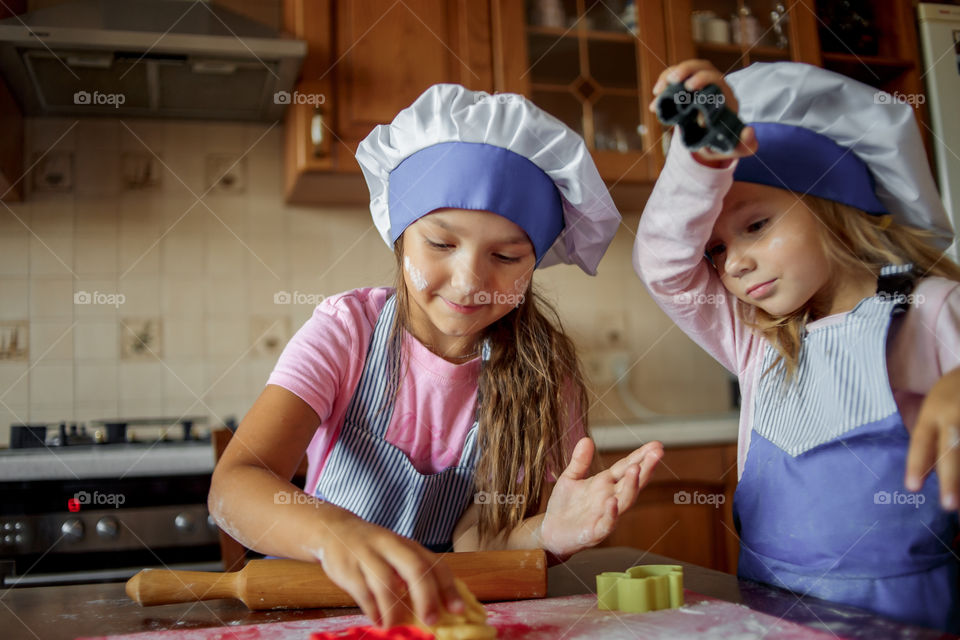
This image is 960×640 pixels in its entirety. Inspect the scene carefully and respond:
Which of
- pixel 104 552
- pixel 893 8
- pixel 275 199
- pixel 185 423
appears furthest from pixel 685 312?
pixel 893 8

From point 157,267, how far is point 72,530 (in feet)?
2.32

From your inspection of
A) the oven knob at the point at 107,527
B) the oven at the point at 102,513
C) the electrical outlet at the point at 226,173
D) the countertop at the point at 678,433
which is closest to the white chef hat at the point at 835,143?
the countertop at the point at 678,433

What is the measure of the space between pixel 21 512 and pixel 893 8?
7.79 feet

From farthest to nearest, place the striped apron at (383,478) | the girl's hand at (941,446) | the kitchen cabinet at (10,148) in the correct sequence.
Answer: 1. the kitchen cabinet at (10,148)
2. the striped apron at (383,478)
3. the girl's hand at (941,446)

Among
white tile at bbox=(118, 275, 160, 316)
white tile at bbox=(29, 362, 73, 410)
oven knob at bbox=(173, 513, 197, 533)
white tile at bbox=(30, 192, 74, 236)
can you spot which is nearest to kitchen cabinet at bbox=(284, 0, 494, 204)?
white tile at bbox=(118, 275, 160, 316)

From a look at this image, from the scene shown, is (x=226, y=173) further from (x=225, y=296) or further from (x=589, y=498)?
(x=589, y=498)

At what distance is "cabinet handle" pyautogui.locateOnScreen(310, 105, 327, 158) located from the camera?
1.67 m

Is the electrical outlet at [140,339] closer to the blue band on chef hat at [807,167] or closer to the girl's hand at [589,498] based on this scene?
the girl's hand at [589,498]

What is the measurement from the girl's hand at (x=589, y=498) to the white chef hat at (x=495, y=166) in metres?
0.23

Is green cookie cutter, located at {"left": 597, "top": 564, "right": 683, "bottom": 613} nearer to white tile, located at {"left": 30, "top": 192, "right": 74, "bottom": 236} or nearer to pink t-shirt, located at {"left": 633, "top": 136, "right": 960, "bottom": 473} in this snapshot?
pink t-shirt, located at {"left": 633, "top": 136, "right": 960, "bottom": 473}

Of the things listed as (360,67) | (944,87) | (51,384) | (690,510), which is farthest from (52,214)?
(944,87)

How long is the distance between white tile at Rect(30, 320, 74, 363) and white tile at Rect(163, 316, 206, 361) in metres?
0.20

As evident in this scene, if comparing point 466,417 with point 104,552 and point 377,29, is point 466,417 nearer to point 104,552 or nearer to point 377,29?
point 104,552

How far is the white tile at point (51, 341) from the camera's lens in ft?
5.78
